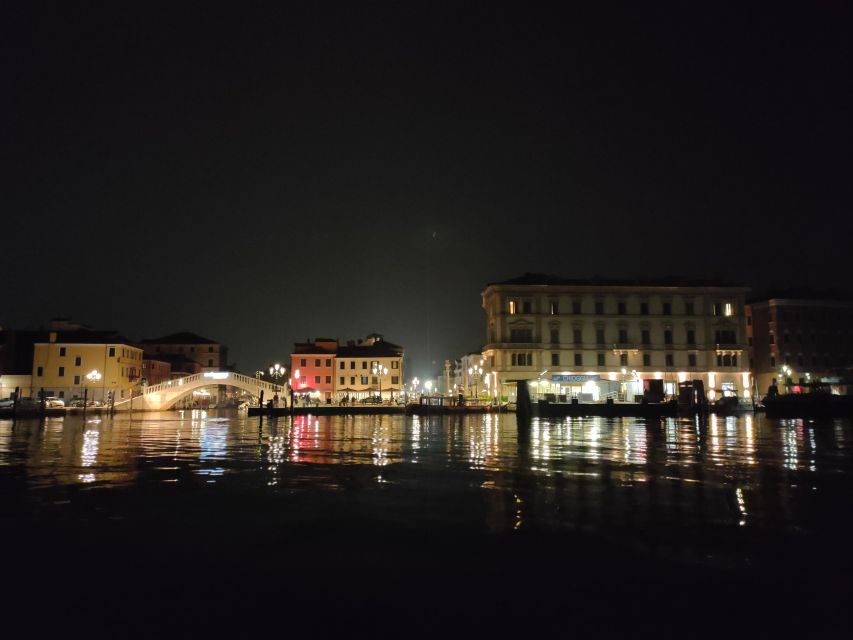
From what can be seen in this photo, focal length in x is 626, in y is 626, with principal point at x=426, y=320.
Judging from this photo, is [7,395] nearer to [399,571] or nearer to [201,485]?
[201,485]

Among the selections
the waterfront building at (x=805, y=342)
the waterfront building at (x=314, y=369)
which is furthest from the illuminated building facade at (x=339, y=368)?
the waterfront building at (x=805, y=342)

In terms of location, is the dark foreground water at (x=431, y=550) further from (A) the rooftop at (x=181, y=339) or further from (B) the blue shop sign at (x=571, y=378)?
(A) the rooftop at (x=181, y=339)

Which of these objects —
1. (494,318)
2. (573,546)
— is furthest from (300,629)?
(494,318)

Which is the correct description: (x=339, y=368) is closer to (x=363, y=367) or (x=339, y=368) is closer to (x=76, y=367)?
(x=363, y=367)

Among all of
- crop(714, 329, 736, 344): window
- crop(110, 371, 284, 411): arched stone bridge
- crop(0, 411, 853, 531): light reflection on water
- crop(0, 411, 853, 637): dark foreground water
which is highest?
crop(714, 329, 736, 344): window

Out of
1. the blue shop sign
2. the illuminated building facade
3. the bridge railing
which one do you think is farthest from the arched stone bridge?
the blue shop sign

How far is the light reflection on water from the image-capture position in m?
8.22

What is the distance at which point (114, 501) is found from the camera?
360 inches

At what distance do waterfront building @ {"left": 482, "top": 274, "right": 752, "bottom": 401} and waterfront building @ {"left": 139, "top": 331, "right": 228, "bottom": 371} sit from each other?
1949 inches

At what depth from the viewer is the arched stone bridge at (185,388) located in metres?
55.3

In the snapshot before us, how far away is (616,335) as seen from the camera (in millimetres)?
64062

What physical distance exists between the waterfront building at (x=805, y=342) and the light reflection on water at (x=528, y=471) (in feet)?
177

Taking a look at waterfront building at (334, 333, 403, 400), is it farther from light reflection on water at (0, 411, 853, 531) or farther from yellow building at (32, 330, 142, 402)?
light reflection on water at (0, 411, 853, 531)

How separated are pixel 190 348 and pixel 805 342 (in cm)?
8149
